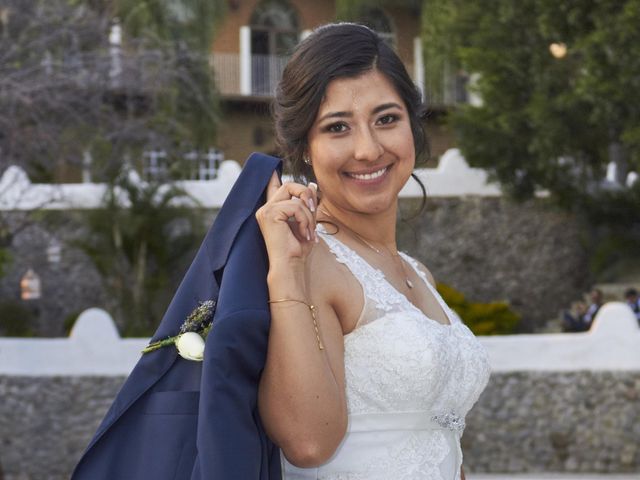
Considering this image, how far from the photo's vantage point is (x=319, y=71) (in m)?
2.29

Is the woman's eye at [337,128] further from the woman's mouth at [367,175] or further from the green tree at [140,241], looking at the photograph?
the green tree at [140,241]

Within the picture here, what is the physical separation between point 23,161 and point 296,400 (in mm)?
10044

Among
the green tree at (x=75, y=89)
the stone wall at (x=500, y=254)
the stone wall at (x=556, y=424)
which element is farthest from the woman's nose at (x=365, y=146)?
the stone wall at (x=500, y=254)

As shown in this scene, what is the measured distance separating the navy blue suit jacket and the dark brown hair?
191mm

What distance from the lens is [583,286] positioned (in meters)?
18.0

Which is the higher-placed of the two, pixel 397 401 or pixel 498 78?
pixel 397 401

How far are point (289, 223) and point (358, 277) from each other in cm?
28

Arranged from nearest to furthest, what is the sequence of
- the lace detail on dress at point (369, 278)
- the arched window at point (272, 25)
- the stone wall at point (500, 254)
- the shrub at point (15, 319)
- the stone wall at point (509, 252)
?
1. the lace detail on dress at point (369, 278)
2. the shrub at point (15, 319)
3. the stone wall at point (500, 254)
4. the stone wall at point (509, 252)
5. the arched window at point (272, 25)

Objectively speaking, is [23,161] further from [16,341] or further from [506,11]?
[506,11]

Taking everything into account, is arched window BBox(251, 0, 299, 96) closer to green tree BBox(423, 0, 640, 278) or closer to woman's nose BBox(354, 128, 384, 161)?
green tree BBox(423, 0, 640, 278)

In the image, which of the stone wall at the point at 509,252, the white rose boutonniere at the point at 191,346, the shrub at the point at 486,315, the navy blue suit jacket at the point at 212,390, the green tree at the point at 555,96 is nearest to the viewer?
the navy blue suit jacket at the point at 212,390

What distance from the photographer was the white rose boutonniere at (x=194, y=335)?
6.74ft

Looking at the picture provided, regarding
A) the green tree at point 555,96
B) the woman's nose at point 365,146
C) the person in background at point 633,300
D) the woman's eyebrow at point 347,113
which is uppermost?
the woman's eyebrow at point 347,113

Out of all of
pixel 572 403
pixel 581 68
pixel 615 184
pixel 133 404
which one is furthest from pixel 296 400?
pixel 615 184
